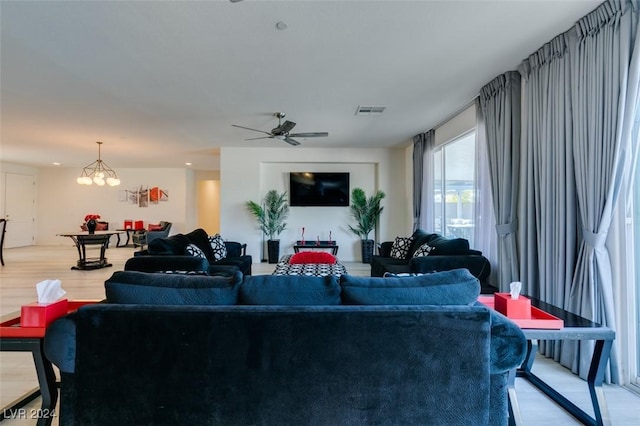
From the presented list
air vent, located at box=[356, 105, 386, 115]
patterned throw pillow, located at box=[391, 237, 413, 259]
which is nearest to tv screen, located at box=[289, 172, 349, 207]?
patterned throw pillow, located at box=[391, 237, 413, 259]

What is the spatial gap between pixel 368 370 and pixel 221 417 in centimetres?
71

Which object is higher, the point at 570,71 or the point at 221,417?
the point at 570,71

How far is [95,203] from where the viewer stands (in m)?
10.3

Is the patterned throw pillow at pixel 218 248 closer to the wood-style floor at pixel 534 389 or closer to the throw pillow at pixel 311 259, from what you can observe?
the throw pillow at pixel 311 259

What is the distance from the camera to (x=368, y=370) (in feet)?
4.74

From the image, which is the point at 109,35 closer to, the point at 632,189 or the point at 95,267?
the point at 632,189

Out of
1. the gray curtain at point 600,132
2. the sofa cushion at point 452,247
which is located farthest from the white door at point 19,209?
the gray curtain at point 600,132

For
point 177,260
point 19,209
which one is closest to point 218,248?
point 177,260

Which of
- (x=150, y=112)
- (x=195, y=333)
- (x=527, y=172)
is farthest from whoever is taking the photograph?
(x=150, y=112)

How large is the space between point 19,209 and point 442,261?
12.3m

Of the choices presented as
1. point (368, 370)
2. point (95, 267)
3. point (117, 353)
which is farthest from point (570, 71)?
point (95, 267)

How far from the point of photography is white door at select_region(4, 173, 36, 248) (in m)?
9.33

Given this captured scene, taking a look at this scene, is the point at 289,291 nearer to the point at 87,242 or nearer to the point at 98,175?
the point at 87,242

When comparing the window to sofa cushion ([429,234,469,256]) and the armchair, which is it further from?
the armchair
